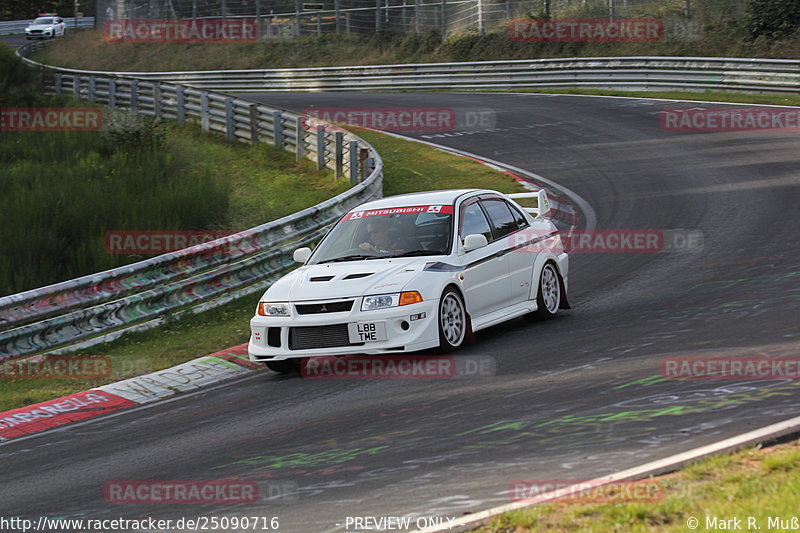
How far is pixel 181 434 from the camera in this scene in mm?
7859

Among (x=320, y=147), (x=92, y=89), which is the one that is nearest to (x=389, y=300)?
(x=320, y=147)

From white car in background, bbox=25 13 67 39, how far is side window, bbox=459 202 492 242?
64.7 meters

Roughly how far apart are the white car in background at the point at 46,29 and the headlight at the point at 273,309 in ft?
214

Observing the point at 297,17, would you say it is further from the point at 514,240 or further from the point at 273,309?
the point at 273,309

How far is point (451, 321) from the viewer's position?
9.65 meters

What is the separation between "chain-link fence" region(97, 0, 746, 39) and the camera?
3831cm

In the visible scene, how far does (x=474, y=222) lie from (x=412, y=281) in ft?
5.11

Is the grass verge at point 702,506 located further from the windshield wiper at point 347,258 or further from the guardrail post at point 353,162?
the guardrail post at point 353,162

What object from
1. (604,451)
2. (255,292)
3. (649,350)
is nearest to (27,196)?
(255,292)

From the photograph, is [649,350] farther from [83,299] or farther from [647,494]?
[83,299]

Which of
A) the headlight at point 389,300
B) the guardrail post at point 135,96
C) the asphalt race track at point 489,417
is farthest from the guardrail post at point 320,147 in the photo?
the headlight at point 389,300

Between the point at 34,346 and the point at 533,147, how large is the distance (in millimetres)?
15717

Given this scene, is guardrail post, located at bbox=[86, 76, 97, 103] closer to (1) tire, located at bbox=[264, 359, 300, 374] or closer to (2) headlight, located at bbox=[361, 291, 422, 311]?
(1) tire, located at bbox=[264, 359, 300, 374]

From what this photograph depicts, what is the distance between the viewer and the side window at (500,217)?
11.0 meters
